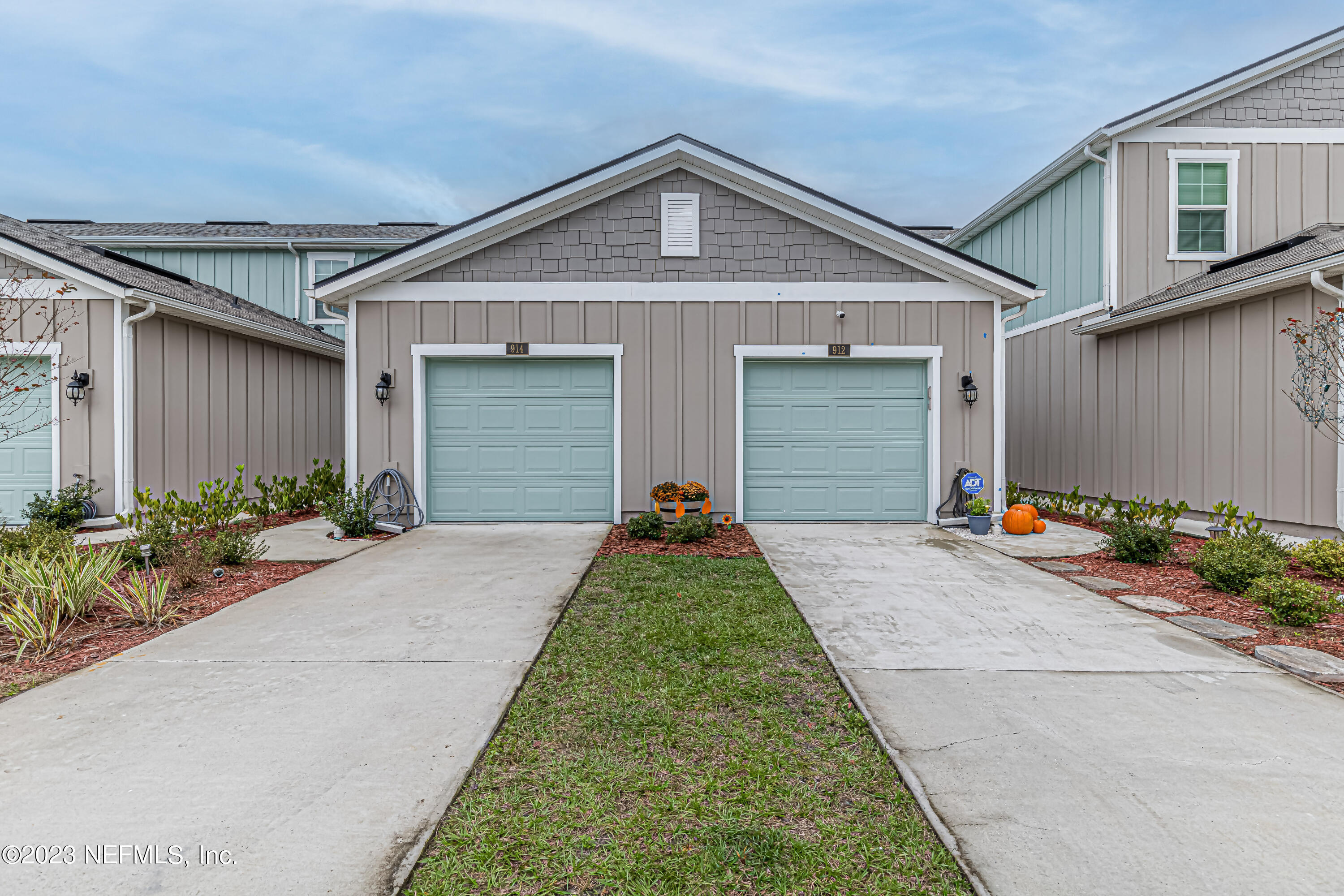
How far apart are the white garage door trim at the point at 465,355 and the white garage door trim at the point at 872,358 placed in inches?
16.7

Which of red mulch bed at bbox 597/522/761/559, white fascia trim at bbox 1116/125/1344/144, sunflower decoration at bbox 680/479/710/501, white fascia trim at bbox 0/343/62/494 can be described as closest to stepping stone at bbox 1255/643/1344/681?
red mulch bed at bbox 597/522/761/559

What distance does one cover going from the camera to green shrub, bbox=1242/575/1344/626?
3.85 m

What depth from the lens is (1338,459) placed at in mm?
6074

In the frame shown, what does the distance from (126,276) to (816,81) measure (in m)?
16.2

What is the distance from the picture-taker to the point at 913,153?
25.7 m

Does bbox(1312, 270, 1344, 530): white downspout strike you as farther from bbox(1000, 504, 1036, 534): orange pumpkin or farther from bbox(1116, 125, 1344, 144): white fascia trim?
bbox(1116, 125, 1344, 144): white fascia trim

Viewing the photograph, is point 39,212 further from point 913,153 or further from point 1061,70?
point 1061,70

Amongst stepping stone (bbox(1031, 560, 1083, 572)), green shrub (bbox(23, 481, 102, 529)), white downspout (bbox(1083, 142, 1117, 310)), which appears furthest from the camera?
white downspout (bbox(1083, 142, 1117, 310))

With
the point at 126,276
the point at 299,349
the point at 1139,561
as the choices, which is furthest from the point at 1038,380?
the point at 126,276

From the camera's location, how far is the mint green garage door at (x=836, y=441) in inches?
323

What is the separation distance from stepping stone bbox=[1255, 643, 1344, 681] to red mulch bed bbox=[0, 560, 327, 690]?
6043 millimetres

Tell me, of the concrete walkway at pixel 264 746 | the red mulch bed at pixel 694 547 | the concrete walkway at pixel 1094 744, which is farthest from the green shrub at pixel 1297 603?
the concrete walkway at pixel 264 746

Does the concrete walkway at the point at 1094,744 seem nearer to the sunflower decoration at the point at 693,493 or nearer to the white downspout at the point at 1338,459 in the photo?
the sunflower decoration at the point at 693,493

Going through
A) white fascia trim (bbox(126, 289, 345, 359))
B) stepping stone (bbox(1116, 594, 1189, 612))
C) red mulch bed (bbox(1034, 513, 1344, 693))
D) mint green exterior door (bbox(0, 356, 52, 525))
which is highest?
white fascia trim (bbox(126, 289, 345, 359))
